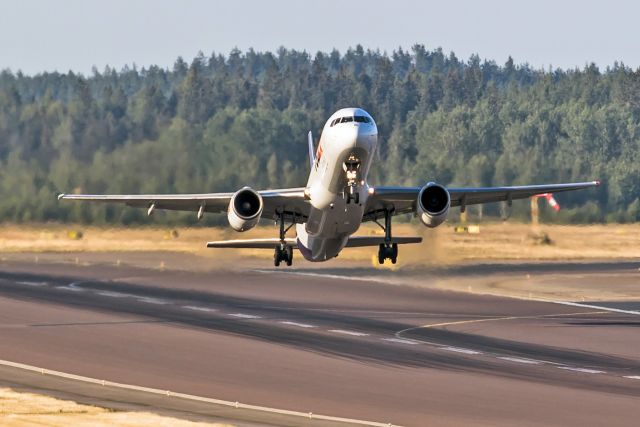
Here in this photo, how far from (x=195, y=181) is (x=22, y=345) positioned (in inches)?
922

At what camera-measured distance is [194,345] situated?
90.3 meters

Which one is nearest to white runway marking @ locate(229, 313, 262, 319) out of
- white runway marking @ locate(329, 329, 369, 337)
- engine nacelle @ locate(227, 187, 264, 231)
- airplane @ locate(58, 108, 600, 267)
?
white runway marking @ locate(329, 329, 369, 337)

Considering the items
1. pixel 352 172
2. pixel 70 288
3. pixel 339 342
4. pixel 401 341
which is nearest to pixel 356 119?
pixel 352 172

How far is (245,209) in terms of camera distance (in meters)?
67.3

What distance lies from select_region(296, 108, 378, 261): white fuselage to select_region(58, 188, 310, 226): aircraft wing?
1.25 metres

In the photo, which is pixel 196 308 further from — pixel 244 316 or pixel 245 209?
pixel 245 209

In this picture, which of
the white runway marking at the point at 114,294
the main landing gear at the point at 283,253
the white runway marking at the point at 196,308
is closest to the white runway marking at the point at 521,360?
the main landing gear at the point at 283,253

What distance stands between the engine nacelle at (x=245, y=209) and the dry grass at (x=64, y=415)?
10227mm

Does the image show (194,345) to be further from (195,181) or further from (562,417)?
(562,417)

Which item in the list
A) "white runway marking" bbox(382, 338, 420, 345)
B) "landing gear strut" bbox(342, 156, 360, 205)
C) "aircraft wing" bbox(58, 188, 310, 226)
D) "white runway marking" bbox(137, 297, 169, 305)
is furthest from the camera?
"white runway marking" bbox(137, 297, 169, 305)

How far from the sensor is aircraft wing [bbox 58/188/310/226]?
68.9 m

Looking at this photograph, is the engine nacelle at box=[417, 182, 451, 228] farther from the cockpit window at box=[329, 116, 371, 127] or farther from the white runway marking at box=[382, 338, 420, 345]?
the white runway marking at box=[382, 338, 420, 345]

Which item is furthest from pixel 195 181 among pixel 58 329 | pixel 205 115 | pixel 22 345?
pixel 205 115

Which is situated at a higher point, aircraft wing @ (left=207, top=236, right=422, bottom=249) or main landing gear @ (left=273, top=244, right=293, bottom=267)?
A: aircraft wing @ (left=207, top=236, right=422, bottom=249)
